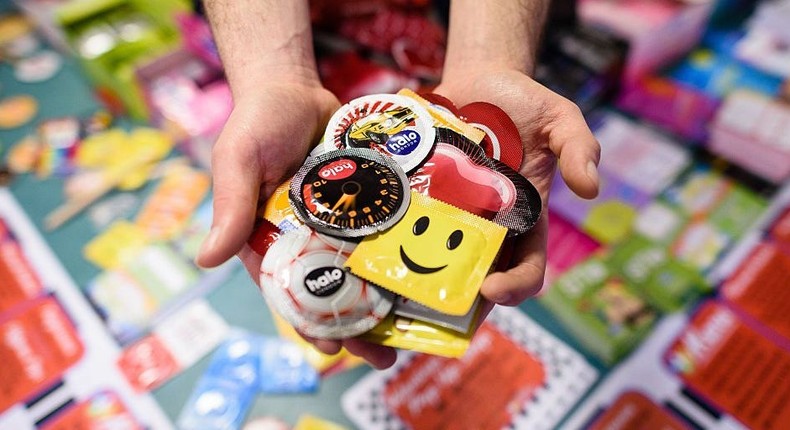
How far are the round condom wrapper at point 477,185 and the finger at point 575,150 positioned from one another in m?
0.08

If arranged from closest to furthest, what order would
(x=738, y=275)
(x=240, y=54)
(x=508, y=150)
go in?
(x=508, y=150), (x=240, y=54), (x=738, y=275)

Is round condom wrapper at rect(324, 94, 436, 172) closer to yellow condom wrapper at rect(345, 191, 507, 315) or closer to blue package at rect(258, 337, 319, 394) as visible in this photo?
yellow condom wrapper at rect(345, 191, 507, 315)

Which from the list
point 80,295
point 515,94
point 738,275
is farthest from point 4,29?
point 738,275

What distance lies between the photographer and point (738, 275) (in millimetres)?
1388

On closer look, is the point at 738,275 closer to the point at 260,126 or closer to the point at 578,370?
the point at 578,370

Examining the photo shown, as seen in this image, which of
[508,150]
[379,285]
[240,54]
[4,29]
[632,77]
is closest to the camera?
[379,285]

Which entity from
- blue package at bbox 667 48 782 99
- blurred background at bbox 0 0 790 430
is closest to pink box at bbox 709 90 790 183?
blurred background at bbox 0 0 790 430

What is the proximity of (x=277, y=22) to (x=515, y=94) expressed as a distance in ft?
1.59

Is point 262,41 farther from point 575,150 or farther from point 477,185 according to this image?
point 575,150

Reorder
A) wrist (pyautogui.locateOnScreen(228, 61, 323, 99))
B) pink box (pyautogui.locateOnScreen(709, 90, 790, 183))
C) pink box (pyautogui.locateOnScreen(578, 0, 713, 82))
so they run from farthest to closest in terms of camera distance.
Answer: pink box (pyautogui.locateOnScreen(578, 0, 713, 82)), pink box (pyautogui.locateOnScreen(709, 90, 790, 183)), wrist (pyautogui.locateOnScreen(228, 61, 323, 99))

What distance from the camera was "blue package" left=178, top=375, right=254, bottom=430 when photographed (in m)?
1.22

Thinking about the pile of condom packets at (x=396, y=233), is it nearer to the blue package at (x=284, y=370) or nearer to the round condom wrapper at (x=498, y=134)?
the round condom wrapper at (x=498, y=134)

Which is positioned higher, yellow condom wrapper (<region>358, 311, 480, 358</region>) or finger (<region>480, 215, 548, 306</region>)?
finger (<region>480, 215, 548, 306</region>)

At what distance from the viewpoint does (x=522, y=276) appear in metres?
0.79
